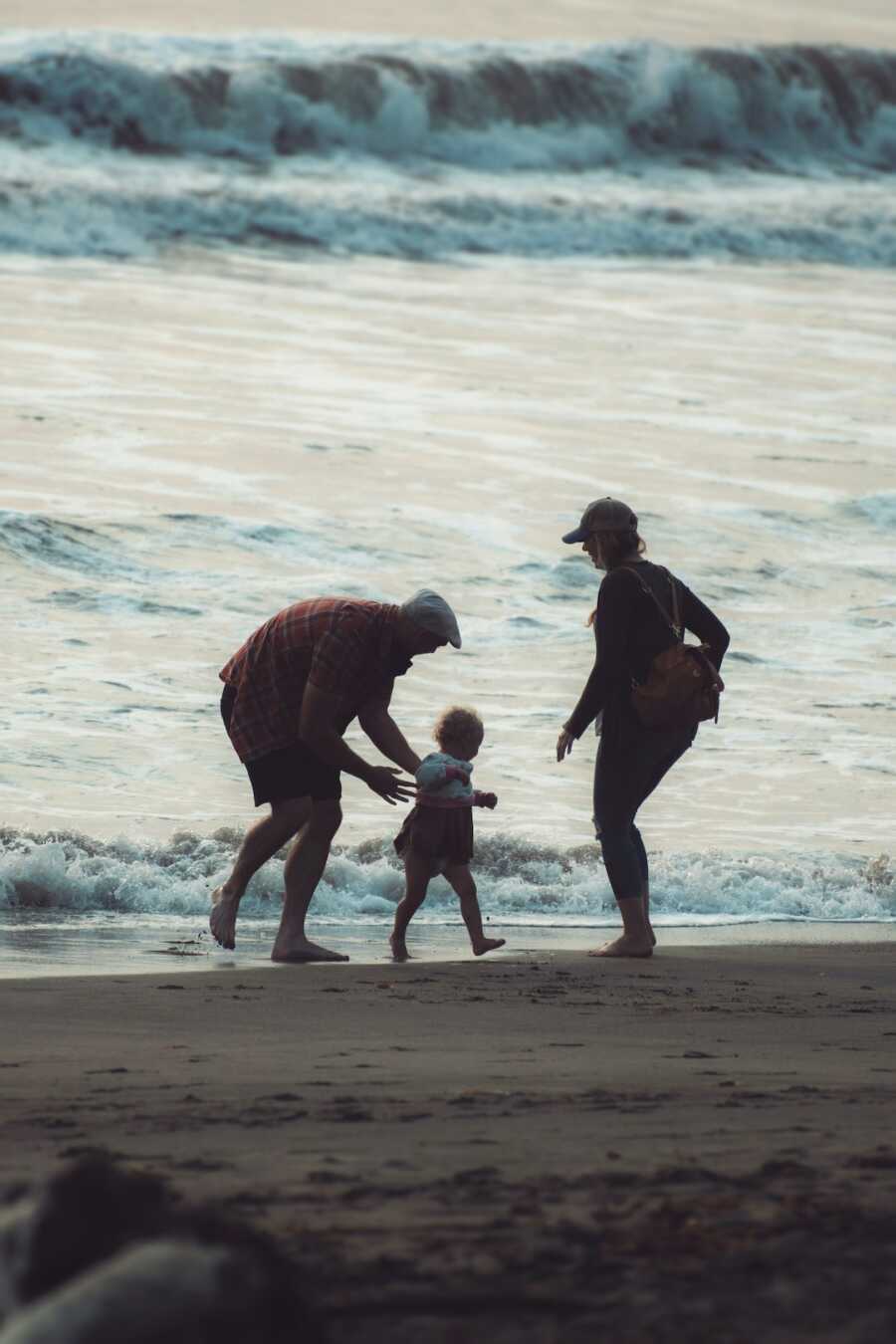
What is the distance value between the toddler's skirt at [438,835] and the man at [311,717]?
0.15 meters

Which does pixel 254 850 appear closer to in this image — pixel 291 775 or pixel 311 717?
pixel 291 775

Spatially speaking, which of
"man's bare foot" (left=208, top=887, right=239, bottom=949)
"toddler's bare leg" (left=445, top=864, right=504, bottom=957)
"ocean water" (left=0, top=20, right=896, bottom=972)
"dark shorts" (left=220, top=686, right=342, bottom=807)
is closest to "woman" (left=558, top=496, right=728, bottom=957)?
"toddler's bare leg" (left=445, top=864, right=504, bottom=957)

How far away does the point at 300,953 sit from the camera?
6.52 meters

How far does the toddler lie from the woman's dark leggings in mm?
451

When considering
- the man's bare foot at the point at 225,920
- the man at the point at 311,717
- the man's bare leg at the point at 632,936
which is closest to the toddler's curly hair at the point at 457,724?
the man at the point at 311,717

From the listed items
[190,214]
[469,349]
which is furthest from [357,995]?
[190,214]

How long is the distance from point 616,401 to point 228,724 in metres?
13.7

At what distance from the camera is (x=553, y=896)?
28.1ft

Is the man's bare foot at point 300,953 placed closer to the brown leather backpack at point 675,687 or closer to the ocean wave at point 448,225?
the brown leather backpack at point 675,687

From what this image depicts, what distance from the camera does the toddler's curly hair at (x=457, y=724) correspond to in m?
6.62

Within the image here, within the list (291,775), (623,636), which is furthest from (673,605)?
(291,775)

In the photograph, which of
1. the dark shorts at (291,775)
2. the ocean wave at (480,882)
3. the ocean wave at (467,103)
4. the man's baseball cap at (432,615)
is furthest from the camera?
the ocean wave at (467,103)

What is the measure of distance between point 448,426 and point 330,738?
Result: 12.1 m

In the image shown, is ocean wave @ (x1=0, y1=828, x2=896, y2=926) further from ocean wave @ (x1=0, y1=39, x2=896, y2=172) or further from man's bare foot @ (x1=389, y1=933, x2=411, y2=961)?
ocean wave @ (x1=0, y1=39, x2=896, y2=172)
